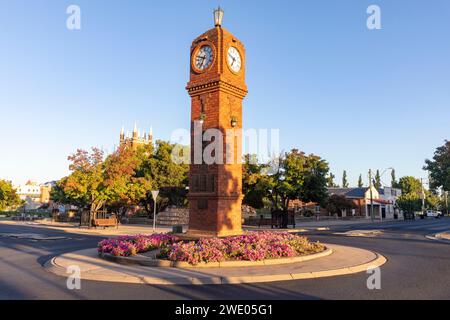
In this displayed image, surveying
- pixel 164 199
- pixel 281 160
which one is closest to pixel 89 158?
pixel 164 199

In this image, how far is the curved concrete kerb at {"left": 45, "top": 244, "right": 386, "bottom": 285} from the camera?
931cm

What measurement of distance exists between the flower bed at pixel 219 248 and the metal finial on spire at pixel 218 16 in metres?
9.96

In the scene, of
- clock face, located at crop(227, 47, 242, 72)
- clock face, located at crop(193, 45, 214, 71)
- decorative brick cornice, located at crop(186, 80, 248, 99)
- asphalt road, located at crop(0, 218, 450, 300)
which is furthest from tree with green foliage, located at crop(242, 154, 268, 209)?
asphalt road, located at crop(0, 218, 450, 300)

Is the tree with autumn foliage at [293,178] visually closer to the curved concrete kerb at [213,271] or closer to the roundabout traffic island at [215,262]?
the roundabout traffic island at [215,262]

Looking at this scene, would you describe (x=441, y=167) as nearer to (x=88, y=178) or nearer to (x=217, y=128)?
(x=217, y=128)

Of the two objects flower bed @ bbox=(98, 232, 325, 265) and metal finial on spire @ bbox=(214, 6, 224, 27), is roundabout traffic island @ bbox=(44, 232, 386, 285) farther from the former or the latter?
metal finial on spire @ bbox=(214, 6, 224, 27)

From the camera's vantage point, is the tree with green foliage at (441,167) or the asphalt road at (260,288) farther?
the tree with green foliage at (441,167)

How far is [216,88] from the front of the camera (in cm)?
1570

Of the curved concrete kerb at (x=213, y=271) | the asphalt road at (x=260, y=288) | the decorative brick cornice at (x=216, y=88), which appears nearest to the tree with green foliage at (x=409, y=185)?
the decorative brick cornice at (x=216, y=88)

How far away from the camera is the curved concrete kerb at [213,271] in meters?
9.31

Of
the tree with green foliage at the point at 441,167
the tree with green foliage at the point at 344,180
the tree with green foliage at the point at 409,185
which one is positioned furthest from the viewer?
the tree with green foliage at the point at 344,180
